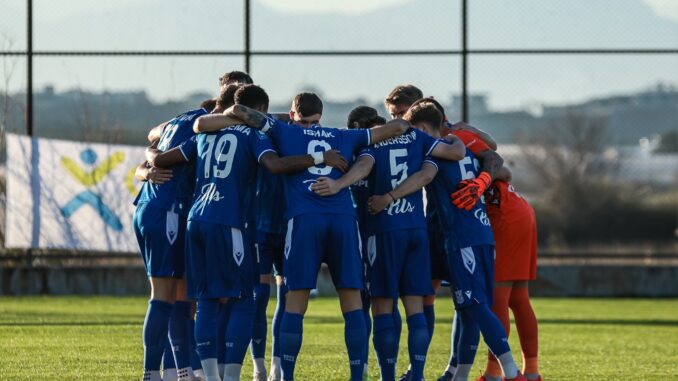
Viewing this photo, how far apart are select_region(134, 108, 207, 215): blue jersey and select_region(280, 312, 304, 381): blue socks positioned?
1092 mm

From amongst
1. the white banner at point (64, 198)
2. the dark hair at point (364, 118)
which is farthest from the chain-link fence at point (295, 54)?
the dark hair at point (364, 118)

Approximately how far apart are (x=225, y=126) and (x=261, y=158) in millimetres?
318

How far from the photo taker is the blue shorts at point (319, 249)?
8.44 metres

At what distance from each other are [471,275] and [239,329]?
5.14ft

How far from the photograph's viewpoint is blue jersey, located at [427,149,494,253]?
8.85 metres

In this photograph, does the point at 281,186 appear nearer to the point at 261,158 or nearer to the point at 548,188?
the point at 261,158

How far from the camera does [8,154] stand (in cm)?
1800

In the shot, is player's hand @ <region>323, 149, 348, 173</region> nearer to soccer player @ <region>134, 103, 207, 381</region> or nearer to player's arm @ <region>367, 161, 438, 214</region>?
player's arm @ <region>367, 161, 438, 214</region>

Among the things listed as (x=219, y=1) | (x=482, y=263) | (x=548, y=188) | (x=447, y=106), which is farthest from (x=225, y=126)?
(x=548, y=188)

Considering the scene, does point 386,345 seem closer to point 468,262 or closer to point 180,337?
point 468,262

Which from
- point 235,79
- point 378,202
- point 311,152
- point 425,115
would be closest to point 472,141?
point 425,115

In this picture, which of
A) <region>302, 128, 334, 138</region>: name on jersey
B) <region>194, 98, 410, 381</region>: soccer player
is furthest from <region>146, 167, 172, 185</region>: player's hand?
<region>302, 128, 334, 138</region>: name on jersey

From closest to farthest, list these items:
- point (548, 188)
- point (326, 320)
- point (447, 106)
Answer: point (326, 320) < point (447, 106) < point (548, 188)

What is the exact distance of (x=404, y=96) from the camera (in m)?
9.34
